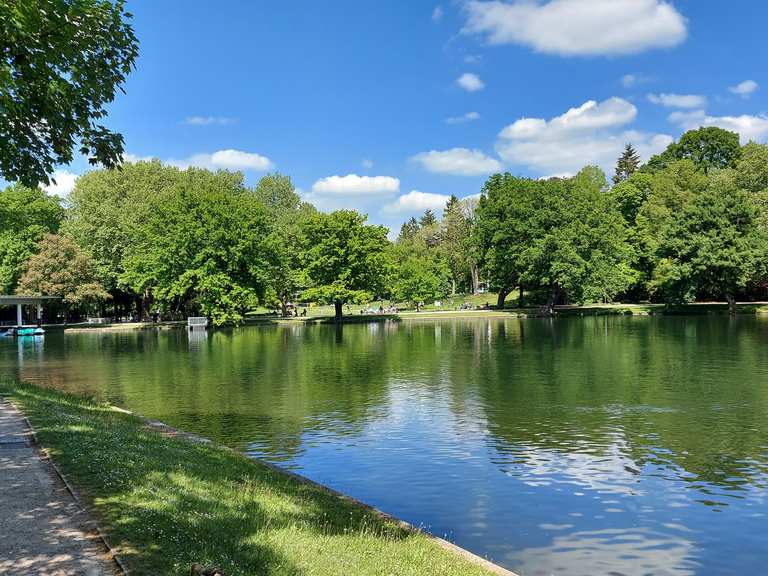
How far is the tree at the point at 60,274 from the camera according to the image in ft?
251

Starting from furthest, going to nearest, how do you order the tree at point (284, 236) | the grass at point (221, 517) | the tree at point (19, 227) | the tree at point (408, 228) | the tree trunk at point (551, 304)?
→ the tree at point (408, 228) → the tree trunk at point (551, 304) → the tree at point (19, 227) → the tree at point (284, 236) → the grass at point (221, 517)

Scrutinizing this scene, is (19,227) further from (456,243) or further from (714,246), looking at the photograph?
(714,246)

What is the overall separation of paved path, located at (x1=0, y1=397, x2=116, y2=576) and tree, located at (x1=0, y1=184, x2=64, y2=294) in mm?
78932

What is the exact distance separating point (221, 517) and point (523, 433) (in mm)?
11319

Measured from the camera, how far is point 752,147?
102m

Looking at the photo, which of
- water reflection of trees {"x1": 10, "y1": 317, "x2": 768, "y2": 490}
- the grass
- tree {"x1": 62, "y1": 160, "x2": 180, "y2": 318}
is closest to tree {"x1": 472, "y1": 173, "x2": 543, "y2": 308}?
water reflection of trees {"x1": 10, "y1": 317, "x2": 768, "y2": 490}

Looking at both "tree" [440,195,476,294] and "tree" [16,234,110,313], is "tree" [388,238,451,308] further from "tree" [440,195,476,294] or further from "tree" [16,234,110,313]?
"tree" [16,234,110,313]

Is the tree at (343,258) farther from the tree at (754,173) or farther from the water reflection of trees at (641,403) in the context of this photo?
the tree at (754,173)

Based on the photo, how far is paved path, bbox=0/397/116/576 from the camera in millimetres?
6656

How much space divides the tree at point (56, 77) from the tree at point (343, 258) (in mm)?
66404

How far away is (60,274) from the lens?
7612 cm

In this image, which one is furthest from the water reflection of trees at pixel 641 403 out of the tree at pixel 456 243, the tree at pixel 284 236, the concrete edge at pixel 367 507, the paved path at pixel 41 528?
the tree at pixel 456 243

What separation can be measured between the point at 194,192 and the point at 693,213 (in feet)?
→ 208

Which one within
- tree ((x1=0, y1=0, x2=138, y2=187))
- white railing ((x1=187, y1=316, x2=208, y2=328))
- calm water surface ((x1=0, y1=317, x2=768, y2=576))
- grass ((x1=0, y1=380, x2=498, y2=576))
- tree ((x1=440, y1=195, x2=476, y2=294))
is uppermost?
tree ((x1=440, y1=195, x2=476, y2=294))
